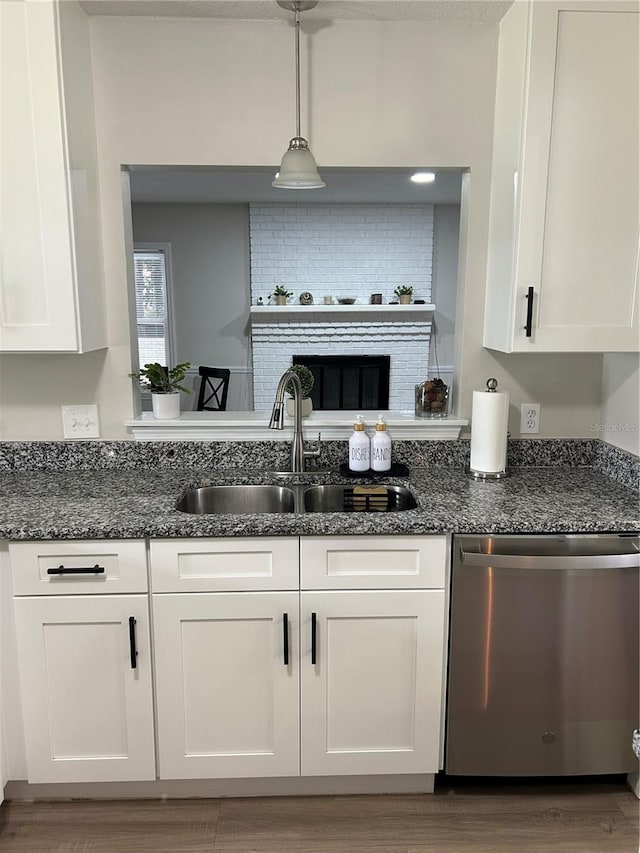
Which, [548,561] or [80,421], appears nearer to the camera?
[548,561]

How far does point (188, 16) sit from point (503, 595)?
2.05 metres

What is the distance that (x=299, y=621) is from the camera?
177 cm

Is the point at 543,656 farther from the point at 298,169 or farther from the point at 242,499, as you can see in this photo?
the point at 298,169

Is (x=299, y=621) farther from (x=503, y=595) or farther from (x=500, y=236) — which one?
(x=500, y=236)

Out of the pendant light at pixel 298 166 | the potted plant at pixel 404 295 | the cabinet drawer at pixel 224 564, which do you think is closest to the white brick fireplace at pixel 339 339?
the potted plant at pixel 404 295

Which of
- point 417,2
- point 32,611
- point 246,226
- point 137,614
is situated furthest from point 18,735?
point 246,226

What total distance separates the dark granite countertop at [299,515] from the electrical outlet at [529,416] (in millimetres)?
197

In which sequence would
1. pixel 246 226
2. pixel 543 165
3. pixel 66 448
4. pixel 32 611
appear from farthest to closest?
pixel 246 226, pixel 66 448, pixel 543 165, pixel 32 611

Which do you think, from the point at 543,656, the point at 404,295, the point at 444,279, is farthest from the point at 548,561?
the point at 444,279

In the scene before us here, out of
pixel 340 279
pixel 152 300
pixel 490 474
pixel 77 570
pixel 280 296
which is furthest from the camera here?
pixel 152 300

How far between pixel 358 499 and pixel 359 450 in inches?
6.7

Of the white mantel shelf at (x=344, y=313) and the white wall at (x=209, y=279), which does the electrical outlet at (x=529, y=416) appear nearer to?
the white mantel shelf at (x=344, y=313)

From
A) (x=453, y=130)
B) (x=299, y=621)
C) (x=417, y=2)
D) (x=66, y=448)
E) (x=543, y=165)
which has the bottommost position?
(x=299, y=621)

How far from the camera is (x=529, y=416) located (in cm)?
232
